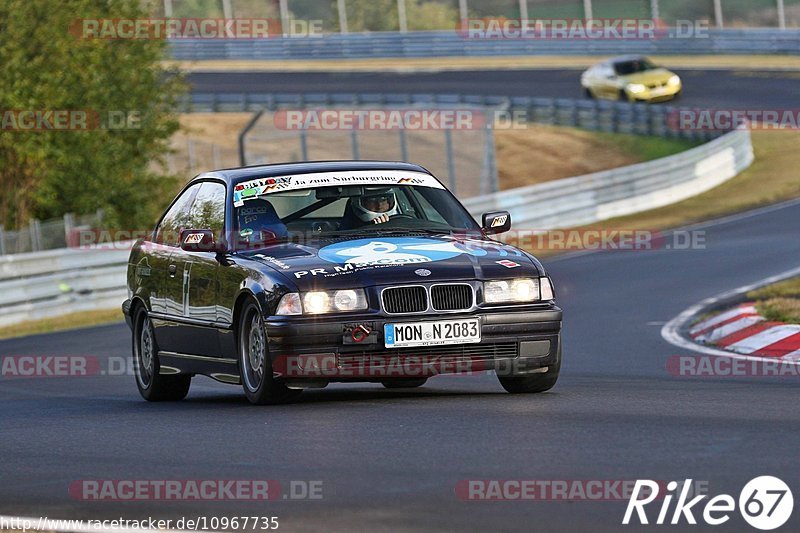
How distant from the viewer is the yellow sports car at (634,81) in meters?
48.0

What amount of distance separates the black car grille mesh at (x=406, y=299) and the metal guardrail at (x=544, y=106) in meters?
31.7

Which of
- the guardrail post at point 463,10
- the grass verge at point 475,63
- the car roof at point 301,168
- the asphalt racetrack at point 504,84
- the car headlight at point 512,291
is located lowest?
the grass verge at point 475,63

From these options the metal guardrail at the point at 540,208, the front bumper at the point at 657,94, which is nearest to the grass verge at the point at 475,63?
the front bumper at the point at 657,94

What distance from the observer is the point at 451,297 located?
9.37m

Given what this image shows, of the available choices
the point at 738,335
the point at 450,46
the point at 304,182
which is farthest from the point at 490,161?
the point at 450,46

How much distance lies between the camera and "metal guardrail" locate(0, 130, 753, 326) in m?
22.6

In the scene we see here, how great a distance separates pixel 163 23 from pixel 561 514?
28.8 m

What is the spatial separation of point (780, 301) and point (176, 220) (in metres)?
6.27

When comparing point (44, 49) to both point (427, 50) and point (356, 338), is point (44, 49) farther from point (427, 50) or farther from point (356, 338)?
point (427, 50)

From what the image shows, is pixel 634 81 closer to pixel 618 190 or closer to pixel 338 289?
pixel 618 190

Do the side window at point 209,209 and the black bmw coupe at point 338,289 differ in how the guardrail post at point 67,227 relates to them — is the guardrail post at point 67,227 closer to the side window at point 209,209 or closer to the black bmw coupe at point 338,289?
the black bmw coupe at point 338,289

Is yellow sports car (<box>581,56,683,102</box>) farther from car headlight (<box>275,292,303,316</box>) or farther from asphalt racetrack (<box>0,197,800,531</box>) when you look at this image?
car headlight (<box>275,292,303,316</box>)

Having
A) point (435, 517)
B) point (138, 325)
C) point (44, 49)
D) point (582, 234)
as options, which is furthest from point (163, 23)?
point (435, 517)

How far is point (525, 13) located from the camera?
203 feet
